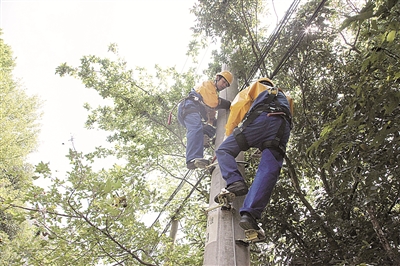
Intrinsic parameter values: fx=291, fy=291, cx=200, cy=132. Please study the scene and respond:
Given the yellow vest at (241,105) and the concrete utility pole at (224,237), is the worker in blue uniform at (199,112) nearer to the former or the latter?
the yellow vest at (241,105)

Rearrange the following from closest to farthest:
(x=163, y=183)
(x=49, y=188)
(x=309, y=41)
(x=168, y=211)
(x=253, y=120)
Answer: (x=49, y=188) → (x=253, y=120) → (x=309, y=41) → (x=168, y=211) → (x=163, y=183)

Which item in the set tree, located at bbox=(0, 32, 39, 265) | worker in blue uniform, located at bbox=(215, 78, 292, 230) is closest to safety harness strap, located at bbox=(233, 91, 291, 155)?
worker in blue uniform, located at bbox=(215, 78, 292, 230)

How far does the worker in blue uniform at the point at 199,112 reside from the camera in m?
2.96

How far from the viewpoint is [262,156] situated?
2.34 meters

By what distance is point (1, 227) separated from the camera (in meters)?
12.0

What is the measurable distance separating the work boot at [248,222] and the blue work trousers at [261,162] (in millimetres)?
39

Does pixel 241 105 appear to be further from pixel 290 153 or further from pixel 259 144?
pixel 290 153

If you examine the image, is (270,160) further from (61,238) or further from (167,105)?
(167,105)

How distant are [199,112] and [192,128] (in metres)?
0.31

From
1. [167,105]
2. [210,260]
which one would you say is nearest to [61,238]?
[210,260]

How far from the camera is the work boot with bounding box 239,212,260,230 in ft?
5.94

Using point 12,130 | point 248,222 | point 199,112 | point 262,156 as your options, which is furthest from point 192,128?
point 12,130

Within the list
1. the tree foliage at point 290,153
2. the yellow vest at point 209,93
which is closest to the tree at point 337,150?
the tree foliage at point 290,153

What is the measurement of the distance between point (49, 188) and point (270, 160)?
1.66 m
